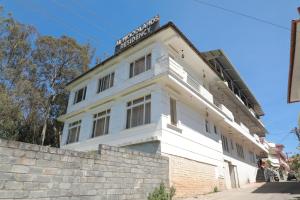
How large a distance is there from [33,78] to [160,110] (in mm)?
17825

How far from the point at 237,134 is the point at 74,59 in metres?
19.9

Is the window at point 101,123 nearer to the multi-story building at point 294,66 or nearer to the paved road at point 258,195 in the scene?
the paved road at point 258,195

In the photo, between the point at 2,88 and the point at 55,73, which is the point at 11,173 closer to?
the point at 2,88

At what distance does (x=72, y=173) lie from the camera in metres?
6.49

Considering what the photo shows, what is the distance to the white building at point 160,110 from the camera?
1140 cm

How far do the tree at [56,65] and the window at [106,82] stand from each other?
34.5 feet

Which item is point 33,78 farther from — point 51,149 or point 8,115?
point 51,149

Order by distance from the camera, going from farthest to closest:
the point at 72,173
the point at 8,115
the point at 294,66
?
the point at 8,115 → the point at 294,66 → the point at 72,173

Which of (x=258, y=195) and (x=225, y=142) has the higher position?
(x=225, y=142)

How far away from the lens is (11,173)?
5309mm

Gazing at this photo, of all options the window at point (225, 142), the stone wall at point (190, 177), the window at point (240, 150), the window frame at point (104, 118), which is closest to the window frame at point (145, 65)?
the window frame at point (104, 118)

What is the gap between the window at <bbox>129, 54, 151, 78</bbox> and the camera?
1328 centimetres

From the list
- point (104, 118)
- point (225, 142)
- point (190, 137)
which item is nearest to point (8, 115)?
point (104, 118)

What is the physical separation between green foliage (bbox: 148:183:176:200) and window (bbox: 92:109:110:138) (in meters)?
5.59
